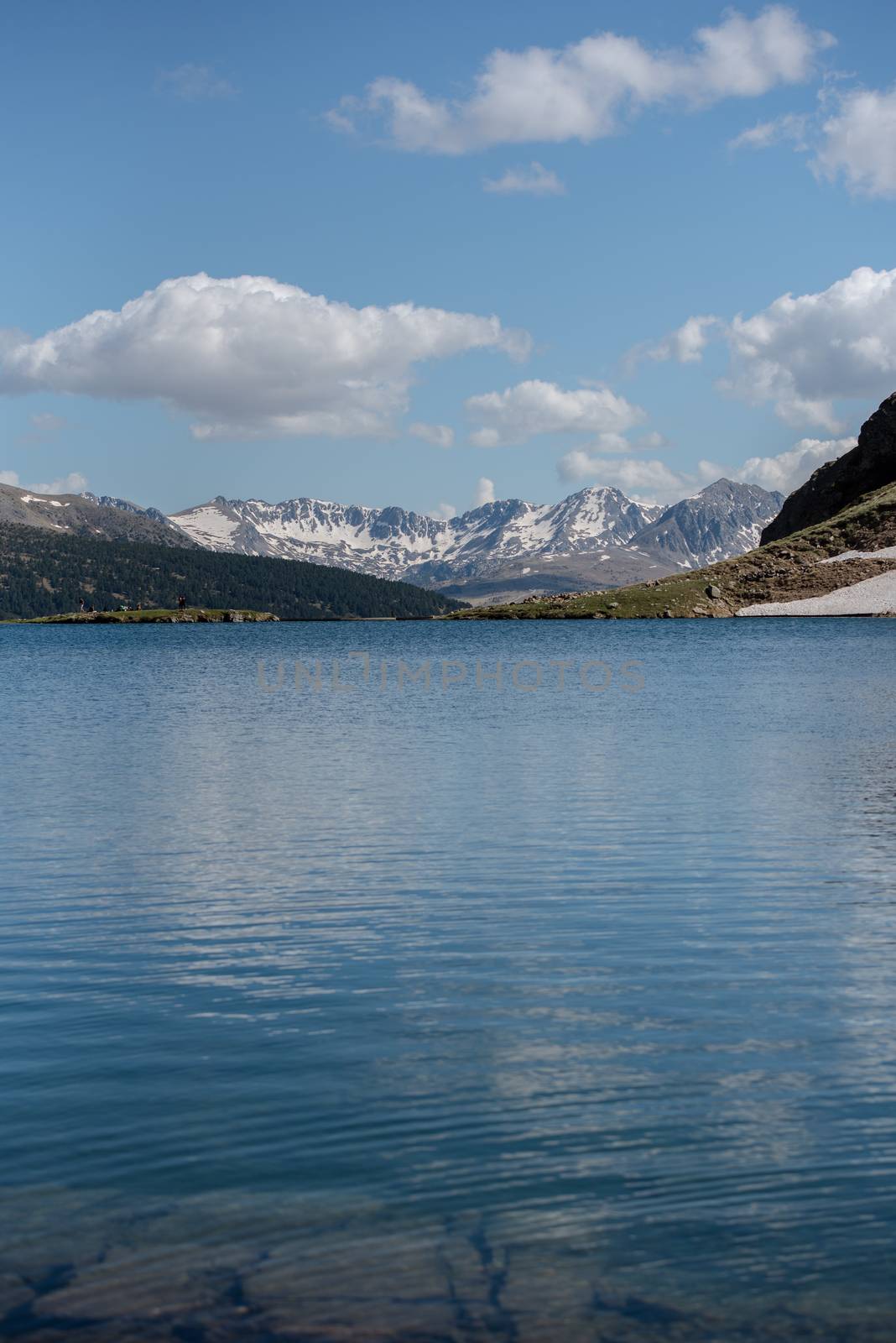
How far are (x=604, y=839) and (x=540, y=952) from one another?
9.94 metres

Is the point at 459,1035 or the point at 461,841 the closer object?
the point at 459,1035

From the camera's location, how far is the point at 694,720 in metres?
59.2

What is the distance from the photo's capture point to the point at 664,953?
1936cm

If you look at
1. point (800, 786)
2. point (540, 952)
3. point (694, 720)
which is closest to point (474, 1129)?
point (540, 952)

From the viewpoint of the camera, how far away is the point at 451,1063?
1454 cm

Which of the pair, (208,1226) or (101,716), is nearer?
(208,1226)

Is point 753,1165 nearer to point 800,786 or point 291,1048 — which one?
point 291,1048

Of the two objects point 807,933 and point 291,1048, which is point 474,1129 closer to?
point 291,1048

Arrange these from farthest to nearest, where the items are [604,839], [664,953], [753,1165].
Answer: [604,839], [664,953], [753,1165]

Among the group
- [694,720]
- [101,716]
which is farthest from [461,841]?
[101,716]

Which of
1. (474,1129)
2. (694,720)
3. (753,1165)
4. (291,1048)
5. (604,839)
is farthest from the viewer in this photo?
(694,720)

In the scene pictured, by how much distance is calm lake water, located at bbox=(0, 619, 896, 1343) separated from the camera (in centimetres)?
974

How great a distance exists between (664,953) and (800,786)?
1915 cm

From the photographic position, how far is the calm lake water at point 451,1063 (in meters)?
9.74
